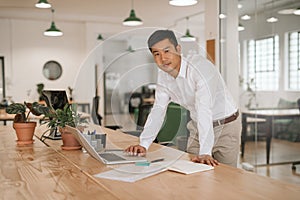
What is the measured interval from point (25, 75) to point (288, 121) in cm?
592

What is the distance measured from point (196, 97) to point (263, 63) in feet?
11.1

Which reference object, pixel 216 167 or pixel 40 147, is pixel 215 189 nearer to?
pixel 216 167

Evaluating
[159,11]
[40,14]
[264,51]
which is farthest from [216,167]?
[40,14]

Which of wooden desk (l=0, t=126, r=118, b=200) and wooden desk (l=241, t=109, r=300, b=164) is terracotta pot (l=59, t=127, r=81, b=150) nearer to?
wooden desk (l=0, t=126, r=118, b=200)

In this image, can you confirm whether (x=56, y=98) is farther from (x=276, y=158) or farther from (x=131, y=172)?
(x=276, y=158)

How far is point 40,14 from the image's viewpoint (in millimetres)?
7941

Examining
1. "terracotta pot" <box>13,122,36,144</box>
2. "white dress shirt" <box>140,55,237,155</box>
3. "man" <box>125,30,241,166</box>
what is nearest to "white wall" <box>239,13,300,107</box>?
"man" <box>125,30,241,166</box>

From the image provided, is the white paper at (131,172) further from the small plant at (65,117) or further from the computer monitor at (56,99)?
the computer monitor at (56,99)

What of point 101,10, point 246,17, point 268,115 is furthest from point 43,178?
point 101,10

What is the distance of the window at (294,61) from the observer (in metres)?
4.32

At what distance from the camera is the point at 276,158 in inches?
188

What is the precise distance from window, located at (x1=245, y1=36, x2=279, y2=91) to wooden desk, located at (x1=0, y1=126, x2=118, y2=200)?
3.39 m

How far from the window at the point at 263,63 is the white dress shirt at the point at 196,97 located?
2772 millimetres

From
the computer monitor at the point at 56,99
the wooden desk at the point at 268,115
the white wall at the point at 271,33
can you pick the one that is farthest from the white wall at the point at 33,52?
the computer monitor at the point at 56,99
